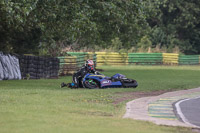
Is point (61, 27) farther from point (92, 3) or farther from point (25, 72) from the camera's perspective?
point (25, 72)

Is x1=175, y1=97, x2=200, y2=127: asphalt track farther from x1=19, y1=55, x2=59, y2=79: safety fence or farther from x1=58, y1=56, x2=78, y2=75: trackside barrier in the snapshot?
x1=58, y1=56, x2=78, y2=75: trackside barrier

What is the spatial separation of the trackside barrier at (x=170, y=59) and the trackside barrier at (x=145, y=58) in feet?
1.56

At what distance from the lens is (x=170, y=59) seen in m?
53.1

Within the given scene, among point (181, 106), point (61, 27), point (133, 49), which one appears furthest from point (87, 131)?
point (133, 49)

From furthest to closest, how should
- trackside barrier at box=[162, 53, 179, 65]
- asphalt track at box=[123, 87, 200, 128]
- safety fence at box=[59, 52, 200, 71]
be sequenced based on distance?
1. trackside barrier at box=[162, 53, 179, 65]
2. safety fence at box=[59, 52, 200, 71]
3. asphalt track at box=[123, 87, 200, 128]

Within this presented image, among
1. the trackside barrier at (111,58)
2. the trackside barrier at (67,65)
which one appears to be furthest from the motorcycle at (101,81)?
the trackside barrier at (111,58)

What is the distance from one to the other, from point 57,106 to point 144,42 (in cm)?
4703

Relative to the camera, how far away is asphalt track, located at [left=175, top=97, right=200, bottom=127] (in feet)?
37.1

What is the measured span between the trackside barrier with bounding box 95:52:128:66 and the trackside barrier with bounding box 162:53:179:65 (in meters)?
4.91

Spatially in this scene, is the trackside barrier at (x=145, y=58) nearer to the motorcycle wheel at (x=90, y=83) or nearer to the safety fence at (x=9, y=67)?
the safety fence at (x=9, y=67)

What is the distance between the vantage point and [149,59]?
52.8 metres

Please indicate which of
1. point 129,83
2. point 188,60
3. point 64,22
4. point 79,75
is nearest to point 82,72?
point 79,75

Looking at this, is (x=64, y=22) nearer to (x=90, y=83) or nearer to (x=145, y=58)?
(x=90, y=83)

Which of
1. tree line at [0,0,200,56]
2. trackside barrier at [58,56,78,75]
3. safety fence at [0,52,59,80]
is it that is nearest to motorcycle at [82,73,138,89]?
tree line at [0,0,200,56]
